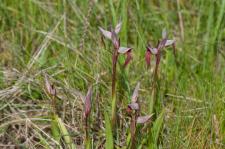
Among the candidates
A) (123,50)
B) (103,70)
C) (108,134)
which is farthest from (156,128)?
(103,70)

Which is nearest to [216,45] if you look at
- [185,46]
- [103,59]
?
[185,46]

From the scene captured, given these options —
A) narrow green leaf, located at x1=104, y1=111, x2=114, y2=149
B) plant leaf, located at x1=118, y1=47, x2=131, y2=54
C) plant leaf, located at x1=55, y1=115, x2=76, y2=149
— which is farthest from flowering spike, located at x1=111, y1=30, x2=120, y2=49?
plant leaf, located at x1=55, y1=115, x2=76, y2=149

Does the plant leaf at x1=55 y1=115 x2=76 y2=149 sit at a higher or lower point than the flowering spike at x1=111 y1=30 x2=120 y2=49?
lower

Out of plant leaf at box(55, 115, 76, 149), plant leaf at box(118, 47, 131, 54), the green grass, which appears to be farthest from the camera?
the green grass

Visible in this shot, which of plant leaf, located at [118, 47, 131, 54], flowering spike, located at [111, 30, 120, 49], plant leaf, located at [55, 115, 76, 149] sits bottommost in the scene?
plant leaf, located at [55, 115, 76, 149]

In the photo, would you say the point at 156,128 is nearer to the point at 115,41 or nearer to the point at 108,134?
the point at 108,134

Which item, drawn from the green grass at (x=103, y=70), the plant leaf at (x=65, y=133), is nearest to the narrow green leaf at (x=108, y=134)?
the green grass at (x=103, y=70)

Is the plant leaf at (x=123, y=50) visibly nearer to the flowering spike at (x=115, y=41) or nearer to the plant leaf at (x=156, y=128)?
the flowering spike at (x=115, y=41)

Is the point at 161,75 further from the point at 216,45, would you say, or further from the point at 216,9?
the point at 216,9

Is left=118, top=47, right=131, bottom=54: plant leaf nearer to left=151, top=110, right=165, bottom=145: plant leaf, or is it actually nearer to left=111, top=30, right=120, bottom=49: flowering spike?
left=111, top=30, right=120, bottom=49: flowering spike
